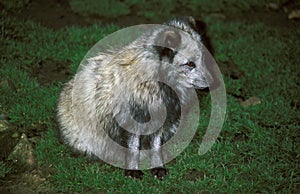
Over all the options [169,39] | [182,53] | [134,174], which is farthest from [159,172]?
[169,39]

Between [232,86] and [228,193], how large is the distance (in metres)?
2.23

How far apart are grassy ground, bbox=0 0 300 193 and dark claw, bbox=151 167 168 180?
0.21ft

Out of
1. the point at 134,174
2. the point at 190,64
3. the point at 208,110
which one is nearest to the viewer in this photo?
the point at 190,64

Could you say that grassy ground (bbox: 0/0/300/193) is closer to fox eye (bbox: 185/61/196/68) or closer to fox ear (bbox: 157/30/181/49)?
fox eye (bbox: 185/61/196/68)

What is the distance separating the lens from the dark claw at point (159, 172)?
512 centimetres

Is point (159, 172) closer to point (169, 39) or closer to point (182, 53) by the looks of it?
point (182, 53)

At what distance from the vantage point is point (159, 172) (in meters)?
5.14

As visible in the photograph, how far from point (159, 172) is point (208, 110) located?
1498 millimetres

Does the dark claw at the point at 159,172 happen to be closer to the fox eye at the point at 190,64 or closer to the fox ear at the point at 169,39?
the fox eye at the point at 190,64

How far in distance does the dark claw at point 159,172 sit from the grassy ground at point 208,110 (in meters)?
0.06

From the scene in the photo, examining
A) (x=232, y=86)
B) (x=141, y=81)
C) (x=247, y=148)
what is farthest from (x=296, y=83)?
(x=141, y=81)

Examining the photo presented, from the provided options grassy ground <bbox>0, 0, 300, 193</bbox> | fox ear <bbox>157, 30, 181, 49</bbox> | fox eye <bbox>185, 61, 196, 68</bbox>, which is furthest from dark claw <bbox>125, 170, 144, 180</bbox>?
fox ear <bbox>157, 30, 181, 49</bbox>

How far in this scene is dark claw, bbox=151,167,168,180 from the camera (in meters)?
5.12

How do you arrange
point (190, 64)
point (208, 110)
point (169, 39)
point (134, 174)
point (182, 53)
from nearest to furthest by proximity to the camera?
1. point (169, 39)
2. point (182, 53)
3. point (190, 64)
4. point (134, 174)
5. point (208, 110)
